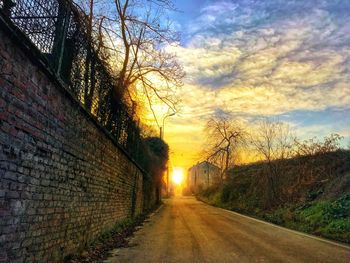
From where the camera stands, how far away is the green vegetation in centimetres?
1670

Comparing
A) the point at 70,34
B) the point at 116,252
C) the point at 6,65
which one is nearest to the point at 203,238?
the point at 116,252

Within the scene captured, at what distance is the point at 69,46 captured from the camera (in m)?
8.41

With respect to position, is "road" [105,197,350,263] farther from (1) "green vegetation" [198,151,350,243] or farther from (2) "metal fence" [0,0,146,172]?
(2) "metal fence" [0,0,146,172]

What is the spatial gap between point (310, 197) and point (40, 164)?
19727 millimetres

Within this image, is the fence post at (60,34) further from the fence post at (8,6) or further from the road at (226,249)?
the road at (226,249)

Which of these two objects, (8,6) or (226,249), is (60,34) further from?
(226,249)

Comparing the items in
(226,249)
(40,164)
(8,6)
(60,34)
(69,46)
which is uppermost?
(69,46)

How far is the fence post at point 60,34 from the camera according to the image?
7.21m

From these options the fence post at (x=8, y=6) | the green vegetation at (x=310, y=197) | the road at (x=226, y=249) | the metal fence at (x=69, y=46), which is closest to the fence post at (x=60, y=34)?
the metal fence at (x=69, y=46)

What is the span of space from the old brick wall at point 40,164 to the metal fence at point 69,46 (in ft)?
1.64

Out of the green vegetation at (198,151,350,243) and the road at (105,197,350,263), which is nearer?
the road at (105,197,350,263)

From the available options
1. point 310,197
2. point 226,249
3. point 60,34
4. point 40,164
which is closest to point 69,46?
point 60,34

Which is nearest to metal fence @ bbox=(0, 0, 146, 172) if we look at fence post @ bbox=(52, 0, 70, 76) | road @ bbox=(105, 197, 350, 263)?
fence post @ bbox=(52, 0, 70, 76)

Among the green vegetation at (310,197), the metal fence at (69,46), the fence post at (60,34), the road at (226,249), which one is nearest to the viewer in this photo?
the metal fence at (69,46)
